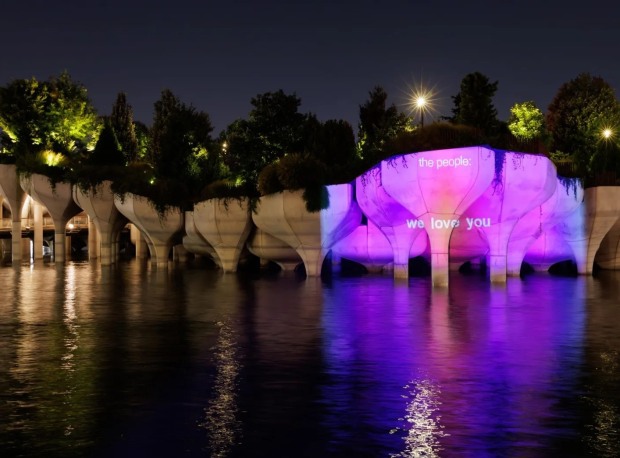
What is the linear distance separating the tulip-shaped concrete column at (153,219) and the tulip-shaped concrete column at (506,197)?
26023 mm

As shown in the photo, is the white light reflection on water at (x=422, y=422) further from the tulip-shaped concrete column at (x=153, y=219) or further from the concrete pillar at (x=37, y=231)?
the concrete pillar at (x=37, y=231)

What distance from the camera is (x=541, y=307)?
3108cm

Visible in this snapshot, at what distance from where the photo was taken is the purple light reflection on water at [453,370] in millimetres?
12281

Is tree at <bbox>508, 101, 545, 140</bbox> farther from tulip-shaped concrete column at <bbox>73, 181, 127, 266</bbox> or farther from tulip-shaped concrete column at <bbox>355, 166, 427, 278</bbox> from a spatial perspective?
tulip-shaped concrete column at <bbox>73, 181, 127, 266</bbox>

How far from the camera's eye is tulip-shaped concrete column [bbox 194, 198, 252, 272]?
54.6 m

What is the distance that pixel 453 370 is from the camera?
1744 centimetres

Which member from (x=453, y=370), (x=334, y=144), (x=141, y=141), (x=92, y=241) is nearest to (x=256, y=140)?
(x=334, y=144)

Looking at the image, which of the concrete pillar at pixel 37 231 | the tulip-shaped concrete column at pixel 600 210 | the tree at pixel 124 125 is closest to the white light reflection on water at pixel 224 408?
the tulip-shaped concrete column at pixel 600 210

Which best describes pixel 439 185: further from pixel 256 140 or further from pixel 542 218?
pixel 256 140

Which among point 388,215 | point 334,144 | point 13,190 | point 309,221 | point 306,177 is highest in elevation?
point 334,144

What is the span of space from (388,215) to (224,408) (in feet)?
107

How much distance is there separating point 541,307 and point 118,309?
16431mm

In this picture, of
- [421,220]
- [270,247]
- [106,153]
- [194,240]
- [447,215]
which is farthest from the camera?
[106,153]

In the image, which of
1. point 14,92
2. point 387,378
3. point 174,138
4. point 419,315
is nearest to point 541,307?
point 419,315
